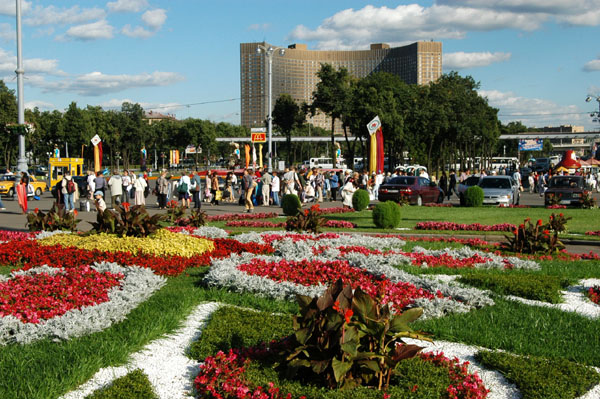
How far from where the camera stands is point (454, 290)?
7969 millimetres

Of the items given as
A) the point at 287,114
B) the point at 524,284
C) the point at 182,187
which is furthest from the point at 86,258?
the point at 287,114

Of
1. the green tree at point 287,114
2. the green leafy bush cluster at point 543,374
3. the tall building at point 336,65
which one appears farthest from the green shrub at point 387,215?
the tall building at point 336,65

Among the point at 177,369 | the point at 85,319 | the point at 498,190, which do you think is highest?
the point at 498,190

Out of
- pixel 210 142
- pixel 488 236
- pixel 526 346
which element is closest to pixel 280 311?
pixel 526 346

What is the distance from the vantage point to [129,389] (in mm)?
4855

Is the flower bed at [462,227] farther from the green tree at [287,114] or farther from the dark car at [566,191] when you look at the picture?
the green tree at [287,114]

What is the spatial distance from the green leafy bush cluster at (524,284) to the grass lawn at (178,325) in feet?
A: 0.62

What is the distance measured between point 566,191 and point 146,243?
73.0 ft

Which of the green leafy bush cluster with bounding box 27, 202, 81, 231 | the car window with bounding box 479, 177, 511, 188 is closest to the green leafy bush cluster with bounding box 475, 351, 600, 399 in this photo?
the green leafy bush cluster with bounding box 27, 202, 81, 231

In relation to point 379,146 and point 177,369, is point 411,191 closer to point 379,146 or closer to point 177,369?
point 379,146

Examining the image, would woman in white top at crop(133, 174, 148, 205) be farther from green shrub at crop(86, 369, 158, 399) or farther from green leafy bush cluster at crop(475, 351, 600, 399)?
green leafy bush cluster at crop(475, 351, 600, 399)

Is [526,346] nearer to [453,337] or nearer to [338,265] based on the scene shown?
[453,337]

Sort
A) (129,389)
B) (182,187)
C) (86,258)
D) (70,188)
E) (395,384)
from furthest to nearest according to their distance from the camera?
1. (182,187)
2. (70,188)
3. (86,258)
4. (395,384)
5. (129,389)

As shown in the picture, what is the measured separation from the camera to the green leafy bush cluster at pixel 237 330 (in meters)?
5.87
